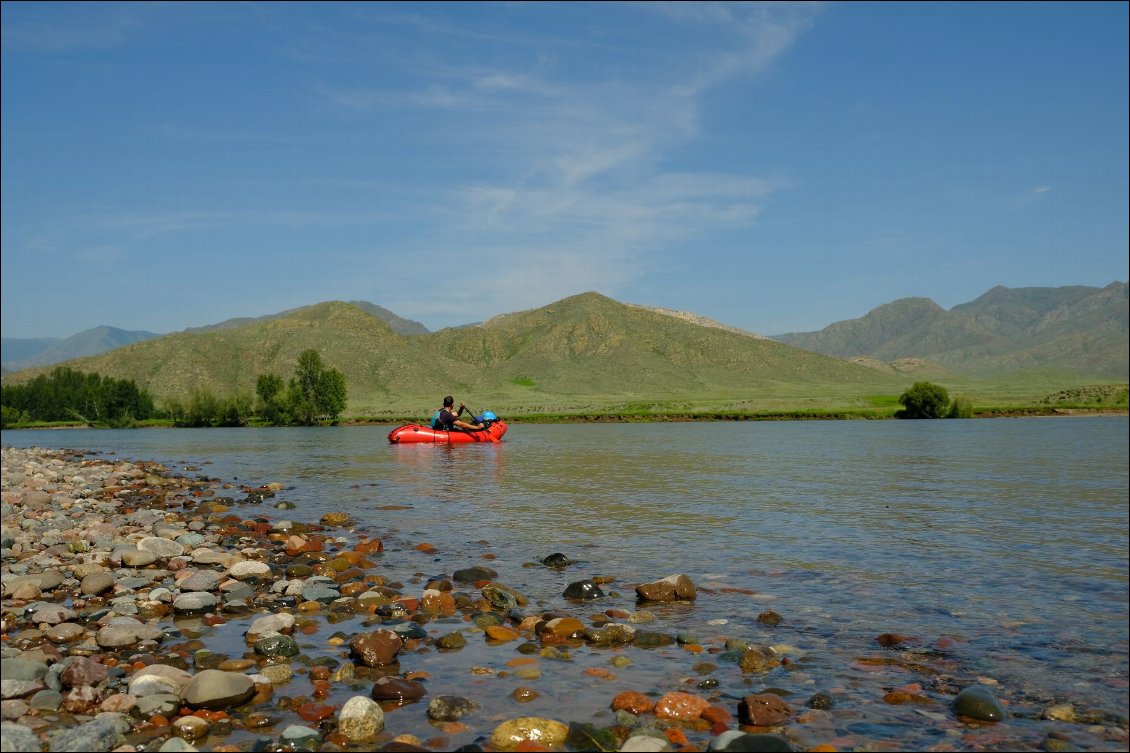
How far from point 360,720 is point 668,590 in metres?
5.97

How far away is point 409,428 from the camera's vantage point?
56500mm

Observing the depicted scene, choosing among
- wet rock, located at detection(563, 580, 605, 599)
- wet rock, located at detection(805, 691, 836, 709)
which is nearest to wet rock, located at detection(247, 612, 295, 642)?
wet rock, located at detection(563, 580, 605, 599)

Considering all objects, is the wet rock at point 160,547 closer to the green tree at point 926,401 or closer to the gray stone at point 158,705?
the gray stone at point 158,705

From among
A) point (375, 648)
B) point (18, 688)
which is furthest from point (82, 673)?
point (375, 648)

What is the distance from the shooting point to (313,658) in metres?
9.29

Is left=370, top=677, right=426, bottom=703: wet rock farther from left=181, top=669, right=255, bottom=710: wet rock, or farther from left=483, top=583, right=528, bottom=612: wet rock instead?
left=483, top=583, right=528, bottom=612: wet rock

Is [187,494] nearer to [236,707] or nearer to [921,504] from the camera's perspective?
[236,707]

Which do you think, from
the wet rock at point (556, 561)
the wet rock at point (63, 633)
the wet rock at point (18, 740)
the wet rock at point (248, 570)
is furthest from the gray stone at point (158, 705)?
the wet rock at point (556, 561)

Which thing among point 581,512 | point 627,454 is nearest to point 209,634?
point 581,512

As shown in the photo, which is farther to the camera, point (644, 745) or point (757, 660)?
point (757, 660)

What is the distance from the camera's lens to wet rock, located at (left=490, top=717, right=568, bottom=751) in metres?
6.91

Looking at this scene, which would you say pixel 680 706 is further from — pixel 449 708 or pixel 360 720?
pixel 360 720

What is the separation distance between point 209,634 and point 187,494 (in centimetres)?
1935

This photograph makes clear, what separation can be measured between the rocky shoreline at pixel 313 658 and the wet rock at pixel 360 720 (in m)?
0.01
